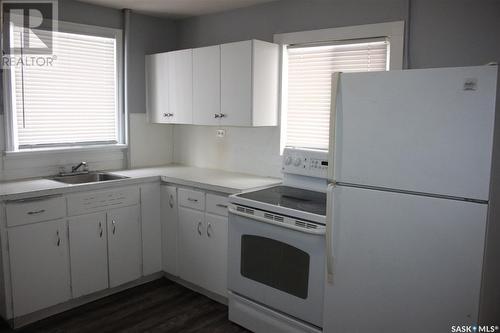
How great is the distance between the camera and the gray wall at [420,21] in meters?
2.51

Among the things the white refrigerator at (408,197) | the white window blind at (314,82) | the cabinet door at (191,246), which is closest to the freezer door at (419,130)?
the white refrigerator at (408,197)

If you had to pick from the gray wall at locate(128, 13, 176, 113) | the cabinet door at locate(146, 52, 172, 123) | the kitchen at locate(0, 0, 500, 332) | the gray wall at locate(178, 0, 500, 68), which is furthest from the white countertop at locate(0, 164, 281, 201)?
the gray wall at locate(178, 0, 500, 68)

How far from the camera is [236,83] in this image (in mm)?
3328

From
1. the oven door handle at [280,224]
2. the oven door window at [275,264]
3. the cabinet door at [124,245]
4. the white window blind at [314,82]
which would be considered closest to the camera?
the oven door handle at [280,224]

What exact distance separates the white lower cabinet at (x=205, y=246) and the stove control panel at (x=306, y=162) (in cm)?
54

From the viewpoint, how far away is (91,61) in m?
3.78

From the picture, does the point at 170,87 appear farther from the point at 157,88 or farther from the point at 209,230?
the point at 209,230

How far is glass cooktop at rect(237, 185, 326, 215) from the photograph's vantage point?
8.55ft

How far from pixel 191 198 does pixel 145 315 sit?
3.05 ft

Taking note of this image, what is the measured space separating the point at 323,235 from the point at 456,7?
1616mm

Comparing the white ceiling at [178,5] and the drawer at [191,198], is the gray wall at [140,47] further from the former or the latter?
the drawer at [191,198]

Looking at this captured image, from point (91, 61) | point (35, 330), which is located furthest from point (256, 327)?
point (91, 61)

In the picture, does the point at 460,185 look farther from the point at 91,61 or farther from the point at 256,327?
the point at 91,61

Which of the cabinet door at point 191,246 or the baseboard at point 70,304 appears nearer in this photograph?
the baseboard at point 70,304
